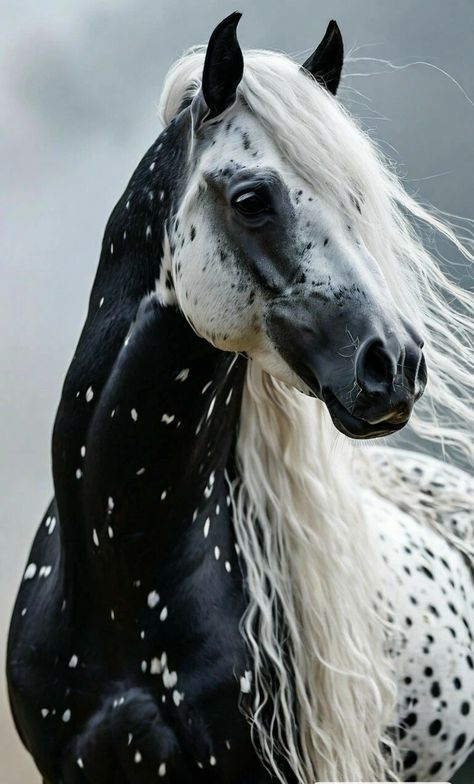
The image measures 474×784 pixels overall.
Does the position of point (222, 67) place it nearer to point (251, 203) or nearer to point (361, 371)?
point (251, 203)

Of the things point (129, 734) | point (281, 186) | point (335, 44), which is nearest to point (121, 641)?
point (129, 734)

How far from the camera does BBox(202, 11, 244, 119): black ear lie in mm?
1107

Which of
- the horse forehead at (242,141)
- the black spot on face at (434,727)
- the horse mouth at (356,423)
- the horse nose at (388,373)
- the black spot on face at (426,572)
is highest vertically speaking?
the horse forehead at (242,141)

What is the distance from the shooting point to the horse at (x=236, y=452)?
1089 millimetres

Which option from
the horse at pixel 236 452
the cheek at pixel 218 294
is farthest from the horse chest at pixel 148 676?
the cheek at pixel 218 294

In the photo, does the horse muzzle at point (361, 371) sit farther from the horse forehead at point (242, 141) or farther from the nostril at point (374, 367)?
the horse forehead at point (242, 141)

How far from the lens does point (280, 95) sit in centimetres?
115

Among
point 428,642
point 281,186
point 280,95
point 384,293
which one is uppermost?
point 280,95

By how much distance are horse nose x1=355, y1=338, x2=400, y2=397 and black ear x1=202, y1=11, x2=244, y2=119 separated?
32 centimetres

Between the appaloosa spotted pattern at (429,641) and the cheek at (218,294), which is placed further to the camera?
the appaloosa spotted pattern at (429,641)

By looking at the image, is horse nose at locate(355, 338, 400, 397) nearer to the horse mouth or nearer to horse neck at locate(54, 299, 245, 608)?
the horse mouth

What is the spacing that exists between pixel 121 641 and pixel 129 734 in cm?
10

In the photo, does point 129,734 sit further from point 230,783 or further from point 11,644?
point 11,644

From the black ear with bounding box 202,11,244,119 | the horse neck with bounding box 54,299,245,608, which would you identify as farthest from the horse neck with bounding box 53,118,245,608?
the black ear with bounding box 202,11,244,119
